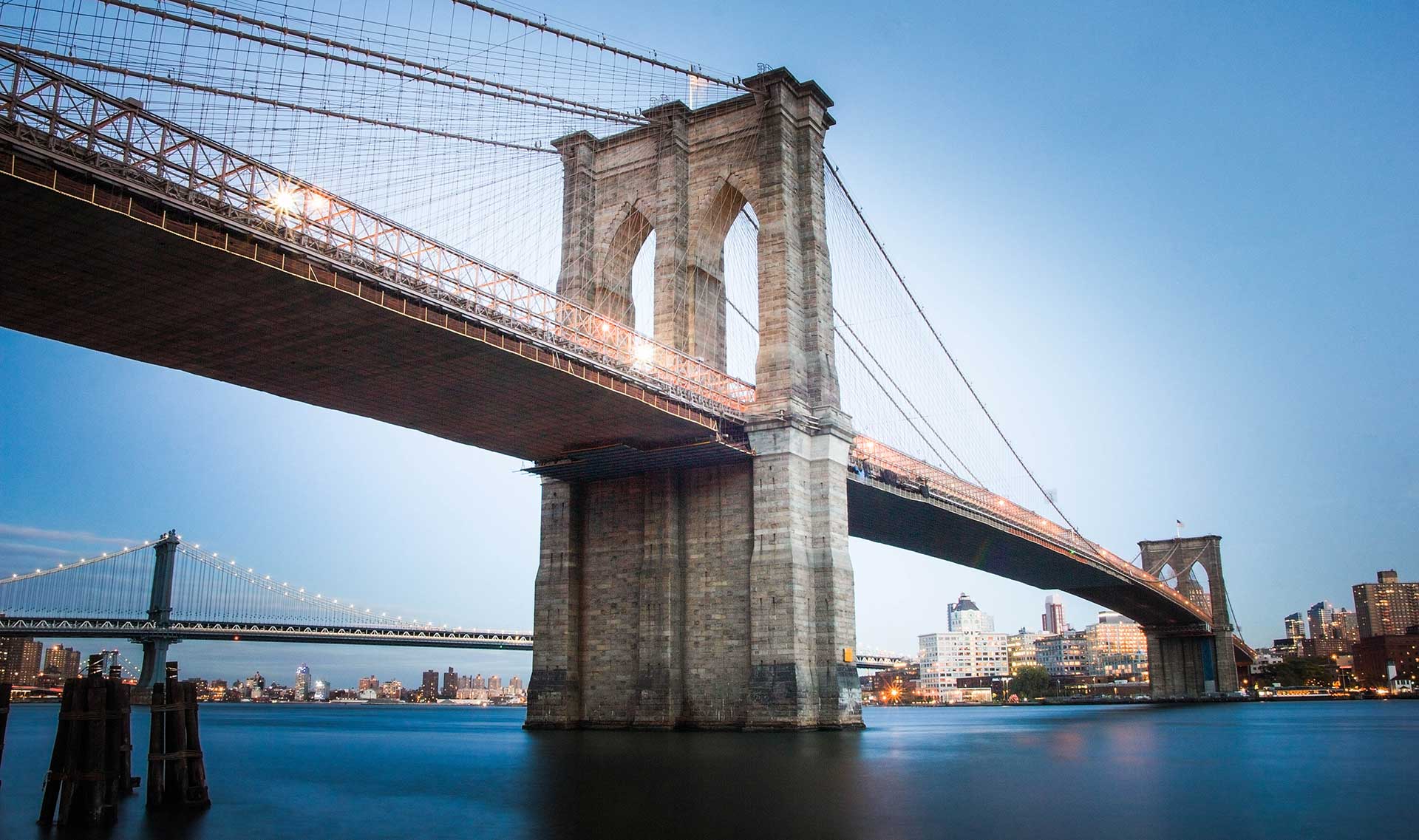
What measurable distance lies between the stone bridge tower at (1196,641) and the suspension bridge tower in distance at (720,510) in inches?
2943

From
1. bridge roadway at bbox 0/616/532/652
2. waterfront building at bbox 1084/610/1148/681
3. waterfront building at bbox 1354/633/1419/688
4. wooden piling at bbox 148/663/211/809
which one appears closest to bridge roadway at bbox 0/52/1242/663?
wooden piling at bbox 148/663/211/809

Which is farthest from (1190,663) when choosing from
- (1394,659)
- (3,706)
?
(3,706)

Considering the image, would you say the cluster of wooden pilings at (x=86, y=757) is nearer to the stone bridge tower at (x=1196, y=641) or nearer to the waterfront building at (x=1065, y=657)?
the stone bridge tower at (x=1196, y=641)

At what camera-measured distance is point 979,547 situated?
212 feet

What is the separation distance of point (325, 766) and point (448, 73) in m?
18.8

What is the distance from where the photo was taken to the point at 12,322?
2666 centimetres

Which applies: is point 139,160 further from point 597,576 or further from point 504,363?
point 597,576

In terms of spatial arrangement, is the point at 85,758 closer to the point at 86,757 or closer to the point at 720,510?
the point at 86,757

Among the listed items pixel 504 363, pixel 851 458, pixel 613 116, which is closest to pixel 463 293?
pixel 504 363

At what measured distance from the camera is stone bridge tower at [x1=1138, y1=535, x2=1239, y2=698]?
334 ft

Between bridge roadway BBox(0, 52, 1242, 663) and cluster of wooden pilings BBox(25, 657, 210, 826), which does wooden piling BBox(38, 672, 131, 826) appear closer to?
cluster of wooden pilings BBox(25, 657, 210, 826)

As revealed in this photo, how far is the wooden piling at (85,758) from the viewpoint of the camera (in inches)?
590

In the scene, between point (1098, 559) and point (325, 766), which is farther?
point (1098, 559)

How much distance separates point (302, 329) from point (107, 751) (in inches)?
559
